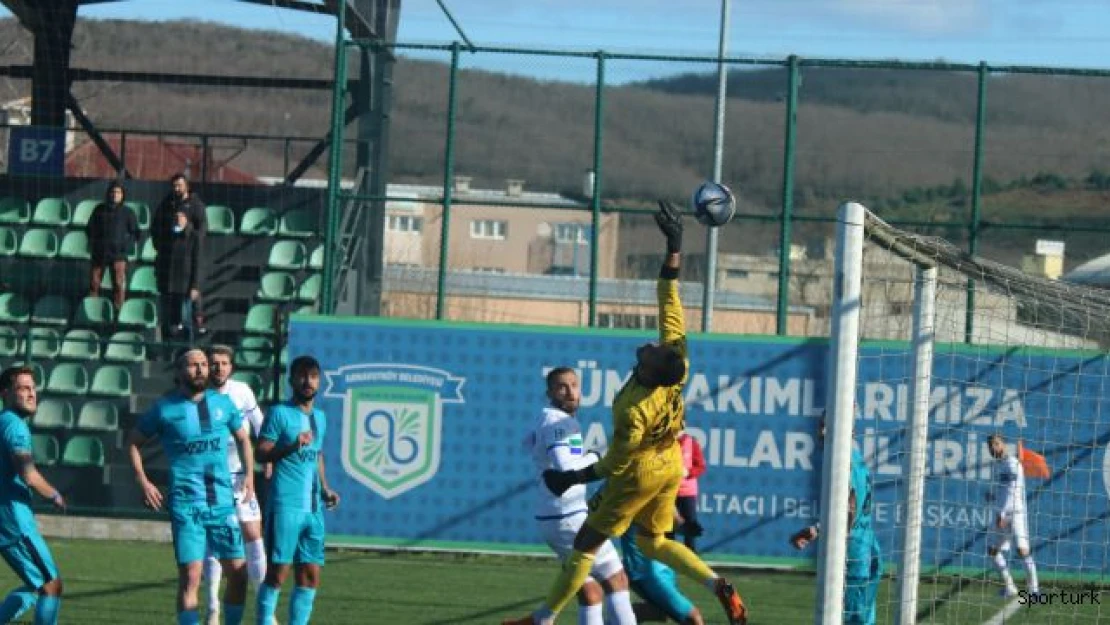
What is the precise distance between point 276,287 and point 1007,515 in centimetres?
1071

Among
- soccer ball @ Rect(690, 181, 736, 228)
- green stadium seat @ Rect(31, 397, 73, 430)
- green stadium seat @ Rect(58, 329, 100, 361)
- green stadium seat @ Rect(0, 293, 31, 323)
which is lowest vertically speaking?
green stadium seat @ Rect(31, 397, 73, 430)

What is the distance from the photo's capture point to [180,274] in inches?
867

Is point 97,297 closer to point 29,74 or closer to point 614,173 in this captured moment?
point 29,74

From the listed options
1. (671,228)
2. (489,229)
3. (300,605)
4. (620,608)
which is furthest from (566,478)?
(489,229)

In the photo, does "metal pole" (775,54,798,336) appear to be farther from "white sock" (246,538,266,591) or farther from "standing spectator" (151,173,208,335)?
"white sock" (246,538,266,591)

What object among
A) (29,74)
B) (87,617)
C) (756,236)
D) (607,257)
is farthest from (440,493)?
(756,236)

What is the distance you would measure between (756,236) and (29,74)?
3386 centimetres

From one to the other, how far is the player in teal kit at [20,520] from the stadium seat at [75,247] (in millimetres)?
13502

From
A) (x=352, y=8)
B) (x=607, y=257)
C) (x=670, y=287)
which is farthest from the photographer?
(x=607, y=257)

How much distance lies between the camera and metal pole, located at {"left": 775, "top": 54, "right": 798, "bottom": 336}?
1986 centimetres

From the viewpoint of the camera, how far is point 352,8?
A: 22891mm

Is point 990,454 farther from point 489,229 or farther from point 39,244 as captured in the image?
point 489,229

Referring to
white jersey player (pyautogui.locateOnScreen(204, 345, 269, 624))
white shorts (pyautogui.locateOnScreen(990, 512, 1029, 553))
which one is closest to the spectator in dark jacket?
white jersey player (pyautogui.locateOnScreen(204, 345, 269, 624))

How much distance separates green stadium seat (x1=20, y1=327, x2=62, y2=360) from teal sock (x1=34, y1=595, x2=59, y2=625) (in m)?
11.4
